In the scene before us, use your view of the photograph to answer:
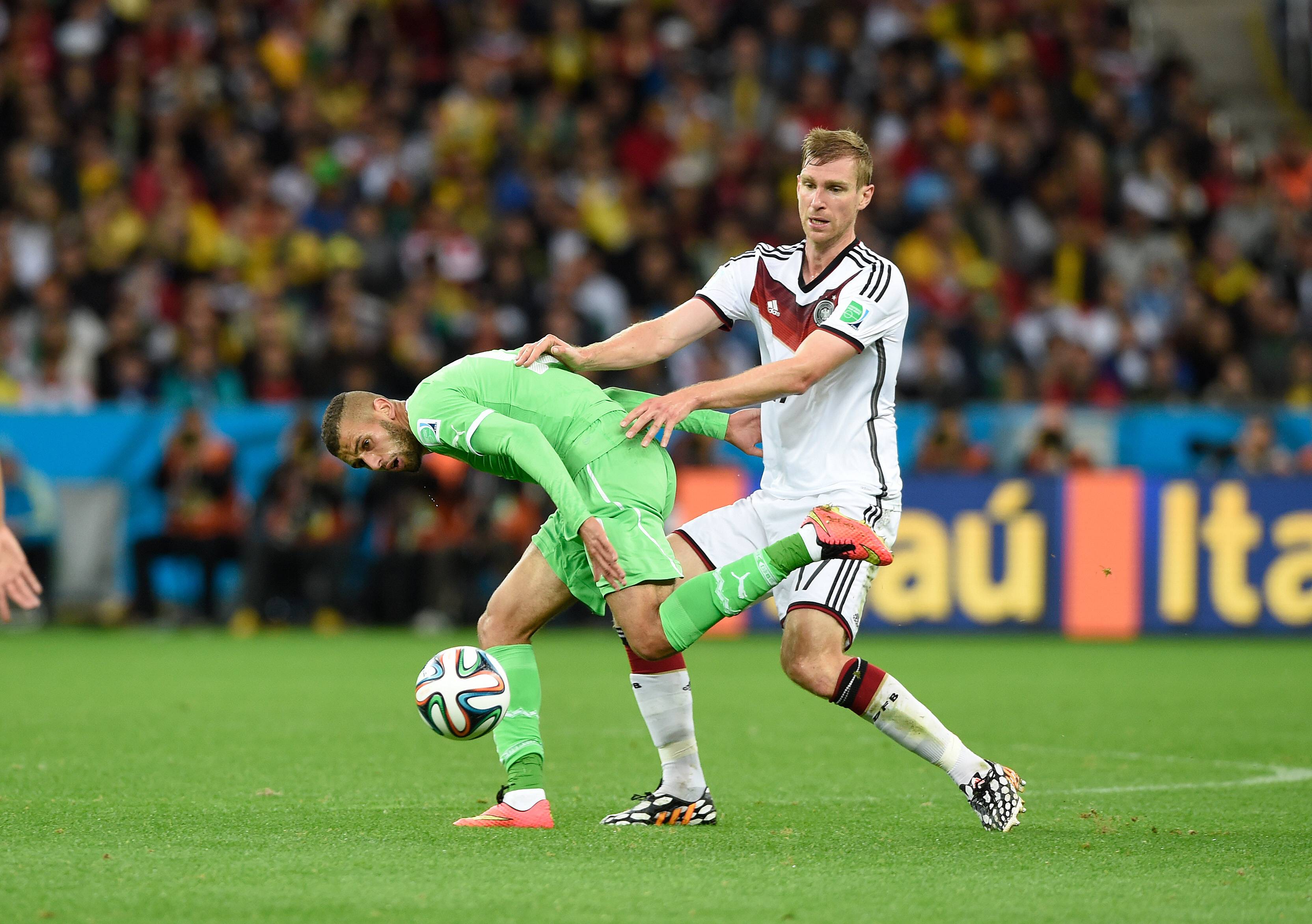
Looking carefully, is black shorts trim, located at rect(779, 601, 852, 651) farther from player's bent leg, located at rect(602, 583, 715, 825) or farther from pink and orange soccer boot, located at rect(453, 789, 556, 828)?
pink and orange soccer boot, located at rect(453, 789, 556, 828)

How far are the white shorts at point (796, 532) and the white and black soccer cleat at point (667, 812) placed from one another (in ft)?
2.32

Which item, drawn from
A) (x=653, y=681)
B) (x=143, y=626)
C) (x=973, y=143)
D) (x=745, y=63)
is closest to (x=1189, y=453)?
(x=973, y=143)

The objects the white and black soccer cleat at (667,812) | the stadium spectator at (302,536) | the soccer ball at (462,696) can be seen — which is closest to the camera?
the soccer ball at (462,696)

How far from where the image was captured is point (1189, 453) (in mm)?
14930

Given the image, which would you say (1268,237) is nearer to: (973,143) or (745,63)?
(973,143)

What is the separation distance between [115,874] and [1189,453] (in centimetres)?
1164

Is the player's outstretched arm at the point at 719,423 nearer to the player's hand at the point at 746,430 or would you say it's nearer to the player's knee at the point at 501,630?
the player's hand at the point at 746,430

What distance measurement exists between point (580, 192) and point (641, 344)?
1159cm

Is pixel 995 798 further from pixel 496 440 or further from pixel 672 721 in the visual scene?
pixel 496 440

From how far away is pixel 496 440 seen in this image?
5.73m

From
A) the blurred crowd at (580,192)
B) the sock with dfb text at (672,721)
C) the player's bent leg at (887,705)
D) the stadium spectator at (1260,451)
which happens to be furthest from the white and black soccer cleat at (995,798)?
the blurred crowd at (580,192)

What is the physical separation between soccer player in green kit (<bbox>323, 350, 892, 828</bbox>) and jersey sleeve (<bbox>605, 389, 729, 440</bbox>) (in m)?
0.06

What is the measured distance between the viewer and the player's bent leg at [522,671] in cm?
597

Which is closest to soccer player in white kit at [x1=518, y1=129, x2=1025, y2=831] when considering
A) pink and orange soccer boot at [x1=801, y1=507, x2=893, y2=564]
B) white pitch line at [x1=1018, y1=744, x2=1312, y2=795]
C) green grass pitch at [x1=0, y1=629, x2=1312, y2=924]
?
pink and orange soccer boot at [x1=801, y1=507, x2=893, y2=564]
